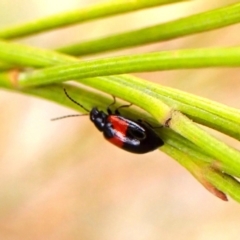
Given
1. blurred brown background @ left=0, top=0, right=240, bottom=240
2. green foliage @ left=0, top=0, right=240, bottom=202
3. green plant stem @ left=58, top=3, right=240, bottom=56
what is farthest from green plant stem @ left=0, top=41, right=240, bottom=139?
blurred brown background @ left=0, top=0, right=240, bottom=240

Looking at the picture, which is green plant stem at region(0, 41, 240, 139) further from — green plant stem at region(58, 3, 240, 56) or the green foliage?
green plant stem at region(58, 3, 240, 56)

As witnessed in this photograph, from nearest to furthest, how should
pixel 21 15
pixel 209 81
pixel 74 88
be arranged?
1. pixel 74 88
2. pixel 209 81
3. pixel 21 15

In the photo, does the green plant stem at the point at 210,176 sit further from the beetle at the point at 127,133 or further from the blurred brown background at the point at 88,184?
the blurred brown background at the point at 88,184

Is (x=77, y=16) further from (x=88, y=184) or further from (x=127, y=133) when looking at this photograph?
(x=88, y=184)

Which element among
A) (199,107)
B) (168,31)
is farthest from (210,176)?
(168,31)

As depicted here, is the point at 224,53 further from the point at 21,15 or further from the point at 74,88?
the point at 21,15

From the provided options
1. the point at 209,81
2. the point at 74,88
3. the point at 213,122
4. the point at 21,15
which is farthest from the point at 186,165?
the point at 21,15

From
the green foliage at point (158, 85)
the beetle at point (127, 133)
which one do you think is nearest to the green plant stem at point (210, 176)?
the green foliage at point (158, 85)
